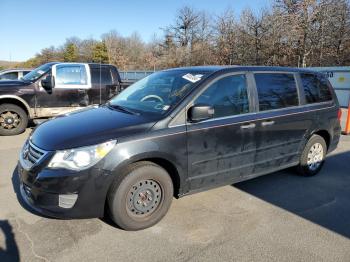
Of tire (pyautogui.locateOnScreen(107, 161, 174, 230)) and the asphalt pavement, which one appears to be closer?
the asphalt pavement

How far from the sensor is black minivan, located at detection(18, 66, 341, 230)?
3.15 m

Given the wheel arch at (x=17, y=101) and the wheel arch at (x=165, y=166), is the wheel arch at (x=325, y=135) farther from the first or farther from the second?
the wheel arch at (x=17, y=101)

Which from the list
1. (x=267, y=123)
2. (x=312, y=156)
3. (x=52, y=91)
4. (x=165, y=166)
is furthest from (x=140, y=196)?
(x=52, y=91)

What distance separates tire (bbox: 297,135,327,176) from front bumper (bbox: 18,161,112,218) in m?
3.36

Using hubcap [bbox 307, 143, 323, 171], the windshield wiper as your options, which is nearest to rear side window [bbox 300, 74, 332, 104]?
hubcap [bbox 307, 143, 323, 171]

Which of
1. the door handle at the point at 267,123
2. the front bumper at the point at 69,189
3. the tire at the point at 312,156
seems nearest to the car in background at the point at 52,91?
the door handle at the point at 267,123

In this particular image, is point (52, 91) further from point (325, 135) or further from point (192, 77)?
point (325, 135)

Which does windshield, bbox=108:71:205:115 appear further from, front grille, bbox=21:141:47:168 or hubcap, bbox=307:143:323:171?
hubcap, bbox=307:143:323:171

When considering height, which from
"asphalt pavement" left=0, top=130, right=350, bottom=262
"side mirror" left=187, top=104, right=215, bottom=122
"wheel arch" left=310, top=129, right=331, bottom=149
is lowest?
"asphalt pavement" left=0, top=130, right=350, bottom=262

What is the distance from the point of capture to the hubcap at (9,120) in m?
8.23

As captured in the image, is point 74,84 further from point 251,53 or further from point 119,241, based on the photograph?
point 251,53

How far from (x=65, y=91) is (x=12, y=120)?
1.54 m

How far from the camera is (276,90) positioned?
15.3 feet

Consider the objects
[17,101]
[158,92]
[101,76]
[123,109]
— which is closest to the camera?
[123,109]
